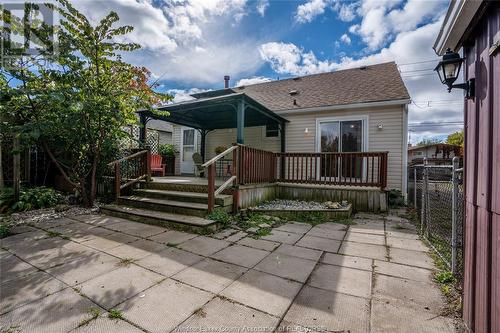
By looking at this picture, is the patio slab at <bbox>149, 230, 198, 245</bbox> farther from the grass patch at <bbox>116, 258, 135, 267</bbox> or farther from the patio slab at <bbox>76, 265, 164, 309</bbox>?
the patio slab at <bbox>76, 265, 164, 309</bbox>

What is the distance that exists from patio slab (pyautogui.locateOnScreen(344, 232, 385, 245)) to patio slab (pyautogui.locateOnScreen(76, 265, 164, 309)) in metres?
3.04

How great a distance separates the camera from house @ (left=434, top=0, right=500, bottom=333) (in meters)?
1.39

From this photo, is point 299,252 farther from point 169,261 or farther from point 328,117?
point 328,117

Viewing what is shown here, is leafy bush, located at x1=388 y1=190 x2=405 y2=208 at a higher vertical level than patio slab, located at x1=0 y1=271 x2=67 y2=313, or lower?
higher

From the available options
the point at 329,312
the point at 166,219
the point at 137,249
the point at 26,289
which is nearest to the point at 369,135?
the point at 166,219

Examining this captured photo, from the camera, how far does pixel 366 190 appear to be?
6.16m

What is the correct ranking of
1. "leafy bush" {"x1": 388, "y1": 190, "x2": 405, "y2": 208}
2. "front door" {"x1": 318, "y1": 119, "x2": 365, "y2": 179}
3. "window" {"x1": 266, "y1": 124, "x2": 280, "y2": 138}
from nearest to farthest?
"leafy bush" {"x1": 388, "y1": 190, "x2": 405, "y2": 208} < "front door" {"x1": 318, "y1": 119, "x2": 365, "y2": 179} < "window" {"x1": 266, "y1": 124, "x2": 280, "y2": 138}

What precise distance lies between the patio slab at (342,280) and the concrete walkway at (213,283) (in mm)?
11

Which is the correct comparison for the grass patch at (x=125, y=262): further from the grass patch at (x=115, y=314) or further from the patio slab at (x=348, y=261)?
the patio slab at (x=348, y=261)

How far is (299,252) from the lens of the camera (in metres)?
3.26

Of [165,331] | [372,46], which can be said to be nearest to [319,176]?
[165,331]

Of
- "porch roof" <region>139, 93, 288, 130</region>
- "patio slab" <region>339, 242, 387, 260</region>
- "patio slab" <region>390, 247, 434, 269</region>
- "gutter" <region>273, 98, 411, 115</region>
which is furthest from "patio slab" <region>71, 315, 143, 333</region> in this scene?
"gutter" <region>273, 98, 411, 115</region>

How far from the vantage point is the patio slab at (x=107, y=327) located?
1610mm

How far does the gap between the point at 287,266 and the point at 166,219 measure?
101 inches
